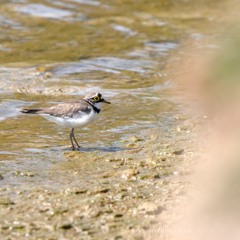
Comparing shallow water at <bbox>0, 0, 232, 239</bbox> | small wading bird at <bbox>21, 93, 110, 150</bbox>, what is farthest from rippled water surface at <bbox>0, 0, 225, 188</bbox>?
small wading bird at <bbox>21, 93, 110, 150</bbox>

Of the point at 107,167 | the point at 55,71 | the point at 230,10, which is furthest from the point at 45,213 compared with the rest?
the point at 230,10

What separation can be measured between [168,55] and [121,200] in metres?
10.6

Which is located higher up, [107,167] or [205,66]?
[205,66]

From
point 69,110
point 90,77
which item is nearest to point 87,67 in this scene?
point 90,77

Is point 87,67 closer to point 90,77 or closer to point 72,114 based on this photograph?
point 90,77

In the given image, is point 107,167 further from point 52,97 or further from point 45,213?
point 52,97

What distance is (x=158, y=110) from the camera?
43.2 ft

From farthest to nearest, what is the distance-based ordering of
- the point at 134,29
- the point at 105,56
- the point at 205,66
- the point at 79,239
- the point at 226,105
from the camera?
1. the point at 134,29
2. the point at 105,56
3. the point at 79,239
4. the point at 226,105
5. the point at 205,66

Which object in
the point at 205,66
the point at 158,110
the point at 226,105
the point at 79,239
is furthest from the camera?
the point at 158,110

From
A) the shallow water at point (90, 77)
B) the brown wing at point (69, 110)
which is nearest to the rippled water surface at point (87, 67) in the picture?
the shallow water at point (90, 77)

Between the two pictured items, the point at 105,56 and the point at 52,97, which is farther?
the point at 105,56

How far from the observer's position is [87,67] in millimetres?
16578

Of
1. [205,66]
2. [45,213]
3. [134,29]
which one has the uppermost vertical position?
[205,66]

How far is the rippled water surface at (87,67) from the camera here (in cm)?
1121
